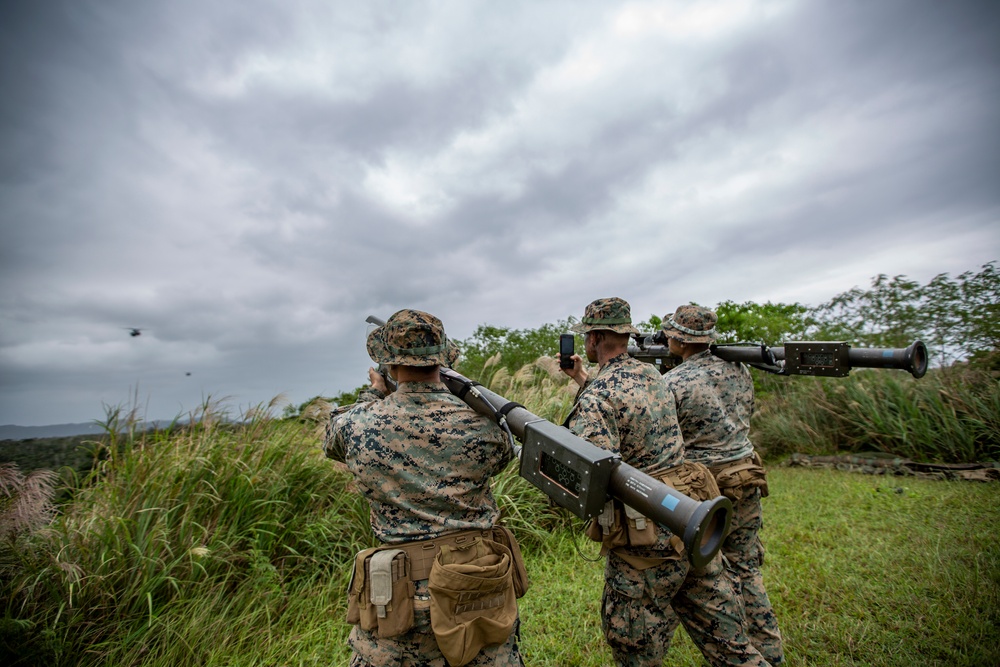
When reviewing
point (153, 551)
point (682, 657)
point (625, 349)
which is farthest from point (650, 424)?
point (153, 551)

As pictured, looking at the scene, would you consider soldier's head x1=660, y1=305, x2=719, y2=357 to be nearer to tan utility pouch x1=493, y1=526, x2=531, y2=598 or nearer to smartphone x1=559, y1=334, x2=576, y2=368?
smartphone x1=559, y1=334, x2=576, y2=368

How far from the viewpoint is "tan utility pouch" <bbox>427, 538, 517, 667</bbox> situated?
7.04 feet

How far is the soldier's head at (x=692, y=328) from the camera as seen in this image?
4.15m

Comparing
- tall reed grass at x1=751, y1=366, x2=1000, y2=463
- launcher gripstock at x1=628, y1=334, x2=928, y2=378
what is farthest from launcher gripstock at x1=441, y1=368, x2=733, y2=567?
tall reed grass at x1=751, y1=366, x2=1000, y2=463

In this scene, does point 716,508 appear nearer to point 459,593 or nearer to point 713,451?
point 459,593

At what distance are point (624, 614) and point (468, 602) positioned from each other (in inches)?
42.1

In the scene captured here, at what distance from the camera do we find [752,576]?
11.8ft

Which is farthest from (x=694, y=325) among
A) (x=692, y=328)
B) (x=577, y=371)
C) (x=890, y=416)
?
(x=890, y=416)

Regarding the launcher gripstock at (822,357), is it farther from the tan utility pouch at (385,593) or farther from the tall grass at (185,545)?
the tall grass at (185,545)

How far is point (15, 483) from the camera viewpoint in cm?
383

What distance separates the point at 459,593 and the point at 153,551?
2989mm

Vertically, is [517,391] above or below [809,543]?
above

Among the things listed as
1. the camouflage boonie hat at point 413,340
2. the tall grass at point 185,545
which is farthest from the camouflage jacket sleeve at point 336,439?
the tall grass at point 185,545

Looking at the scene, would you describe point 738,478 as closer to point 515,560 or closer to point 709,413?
point 709,413
